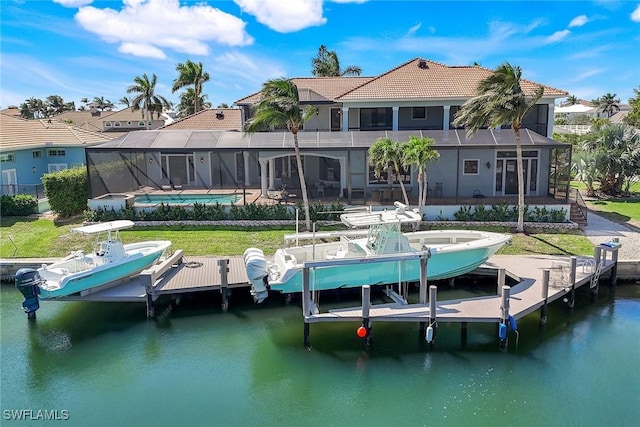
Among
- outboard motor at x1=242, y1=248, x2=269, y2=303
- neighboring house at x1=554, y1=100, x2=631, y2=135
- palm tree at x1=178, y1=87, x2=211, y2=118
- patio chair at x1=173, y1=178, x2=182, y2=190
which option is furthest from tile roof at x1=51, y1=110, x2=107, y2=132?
neighboring house at x1=554, y1=100, x2=631, y2=135

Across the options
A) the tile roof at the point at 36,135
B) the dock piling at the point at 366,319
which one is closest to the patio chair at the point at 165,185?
the tile roof at the point at 36,135

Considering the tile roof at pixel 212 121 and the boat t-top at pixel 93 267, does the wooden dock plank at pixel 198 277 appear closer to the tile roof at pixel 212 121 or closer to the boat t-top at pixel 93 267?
the boat t-top at pixel 93 267

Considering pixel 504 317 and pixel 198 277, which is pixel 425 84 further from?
pixel 504 317

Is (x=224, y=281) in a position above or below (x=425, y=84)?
below

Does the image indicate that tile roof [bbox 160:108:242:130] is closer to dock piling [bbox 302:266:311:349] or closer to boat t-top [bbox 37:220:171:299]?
boat t-top [bbox 37:220:171:299]

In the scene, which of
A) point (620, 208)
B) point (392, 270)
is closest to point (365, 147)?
point (392, 270)

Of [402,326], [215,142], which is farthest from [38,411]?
[215,142]

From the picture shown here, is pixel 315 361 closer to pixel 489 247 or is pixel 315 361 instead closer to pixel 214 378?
pixel 214 378
